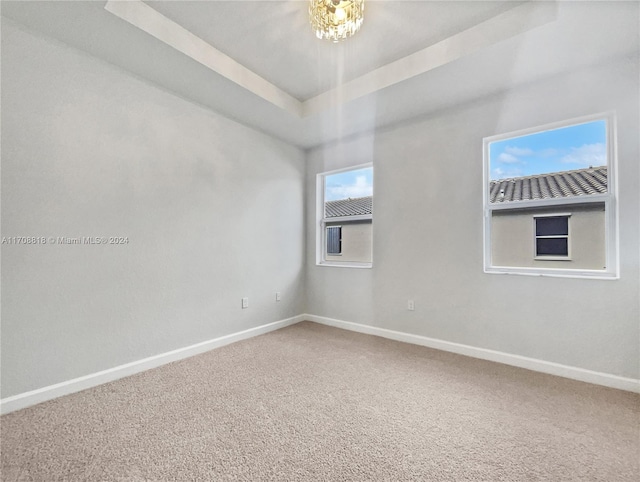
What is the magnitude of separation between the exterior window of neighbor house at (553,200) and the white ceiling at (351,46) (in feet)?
1.80

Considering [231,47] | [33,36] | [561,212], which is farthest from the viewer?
[561,212]

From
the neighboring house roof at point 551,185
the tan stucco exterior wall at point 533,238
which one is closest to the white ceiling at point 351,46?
the neighboring house roof at point 551,185

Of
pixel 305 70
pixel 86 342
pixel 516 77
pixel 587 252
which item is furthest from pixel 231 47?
pixel 587 252

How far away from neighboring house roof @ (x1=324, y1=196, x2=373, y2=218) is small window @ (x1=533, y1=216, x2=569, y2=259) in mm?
1770

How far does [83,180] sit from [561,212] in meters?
3.97

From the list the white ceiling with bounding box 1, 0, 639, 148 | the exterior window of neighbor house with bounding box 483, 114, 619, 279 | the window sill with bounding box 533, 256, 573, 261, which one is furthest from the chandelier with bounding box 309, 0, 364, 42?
the window sill with bounding box 533, 256, 573, 261

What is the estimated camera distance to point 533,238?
2582mm

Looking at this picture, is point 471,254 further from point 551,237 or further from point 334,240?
point 334,240

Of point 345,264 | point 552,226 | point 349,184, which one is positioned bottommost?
point 345,264

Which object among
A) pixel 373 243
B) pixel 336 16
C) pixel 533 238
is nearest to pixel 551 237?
pixel 533 238

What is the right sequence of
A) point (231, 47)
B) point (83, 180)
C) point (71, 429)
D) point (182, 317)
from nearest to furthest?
point (71, 429), point (83, 180), point (231, 47), point (182, 317)

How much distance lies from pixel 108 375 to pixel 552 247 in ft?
13.0

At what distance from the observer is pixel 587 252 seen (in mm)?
2334

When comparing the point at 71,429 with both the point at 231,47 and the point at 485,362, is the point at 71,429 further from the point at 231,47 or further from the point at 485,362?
the point at 485,362
